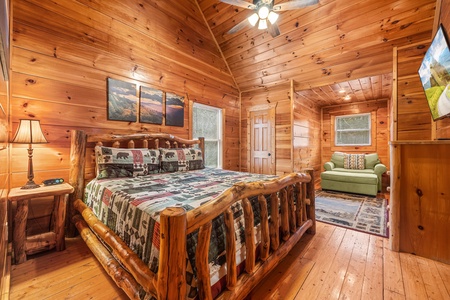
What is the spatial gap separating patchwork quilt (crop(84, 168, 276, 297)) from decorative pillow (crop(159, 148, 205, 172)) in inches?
28.5

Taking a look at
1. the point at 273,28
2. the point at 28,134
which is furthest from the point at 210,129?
the point at 28,134

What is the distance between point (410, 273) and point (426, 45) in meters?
2.68

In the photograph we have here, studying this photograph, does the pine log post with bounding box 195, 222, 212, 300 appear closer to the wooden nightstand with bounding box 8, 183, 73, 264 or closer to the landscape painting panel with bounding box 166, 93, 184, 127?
the wooden nightstand with bounding box 8, 183, 73, 264

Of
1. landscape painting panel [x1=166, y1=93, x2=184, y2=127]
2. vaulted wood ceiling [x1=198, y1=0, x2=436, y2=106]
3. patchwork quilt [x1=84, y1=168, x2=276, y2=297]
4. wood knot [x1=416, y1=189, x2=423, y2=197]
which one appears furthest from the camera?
landscape painting panel [x1=166, y1=93, x2=184, y2=127]

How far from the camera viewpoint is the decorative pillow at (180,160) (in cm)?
258

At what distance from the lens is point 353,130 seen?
541cm

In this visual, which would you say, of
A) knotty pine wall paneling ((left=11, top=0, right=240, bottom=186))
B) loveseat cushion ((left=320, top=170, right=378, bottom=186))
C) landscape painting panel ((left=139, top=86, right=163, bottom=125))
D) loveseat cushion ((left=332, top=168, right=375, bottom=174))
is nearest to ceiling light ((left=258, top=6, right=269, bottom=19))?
knotty pine wall paneling ((left=11, top=0, right=240, bottom=186))

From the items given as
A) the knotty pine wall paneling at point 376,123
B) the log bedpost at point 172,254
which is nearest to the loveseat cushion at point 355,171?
the knotty pine wall paneling at point 376,123

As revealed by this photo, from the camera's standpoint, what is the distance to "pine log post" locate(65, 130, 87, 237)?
6.86 ft

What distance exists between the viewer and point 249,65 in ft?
13.0

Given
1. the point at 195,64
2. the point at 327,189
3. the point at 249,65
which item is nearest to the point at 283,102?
the point at 249,65

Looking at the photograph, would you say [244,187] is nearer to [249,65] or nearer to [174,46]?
[174,46]

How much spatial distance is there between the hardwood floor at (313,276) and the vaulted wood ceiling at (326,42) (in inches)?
105

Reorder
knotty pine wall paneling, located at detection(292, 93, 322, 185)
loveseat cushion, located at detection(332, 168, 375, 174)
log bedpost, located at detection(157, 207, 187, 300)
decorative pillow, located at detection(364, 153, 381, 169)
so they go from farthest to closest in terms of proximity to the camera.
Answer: decorative pillow, located at detection(364, 153, 381, 169)
loveseat cushion, located at detection(332, 168, 375, 174)
knotty pine wall paneling, located at detection(292, 93, 322, 185)
log bedpost, located at detection(157, 207, 187, 300)
